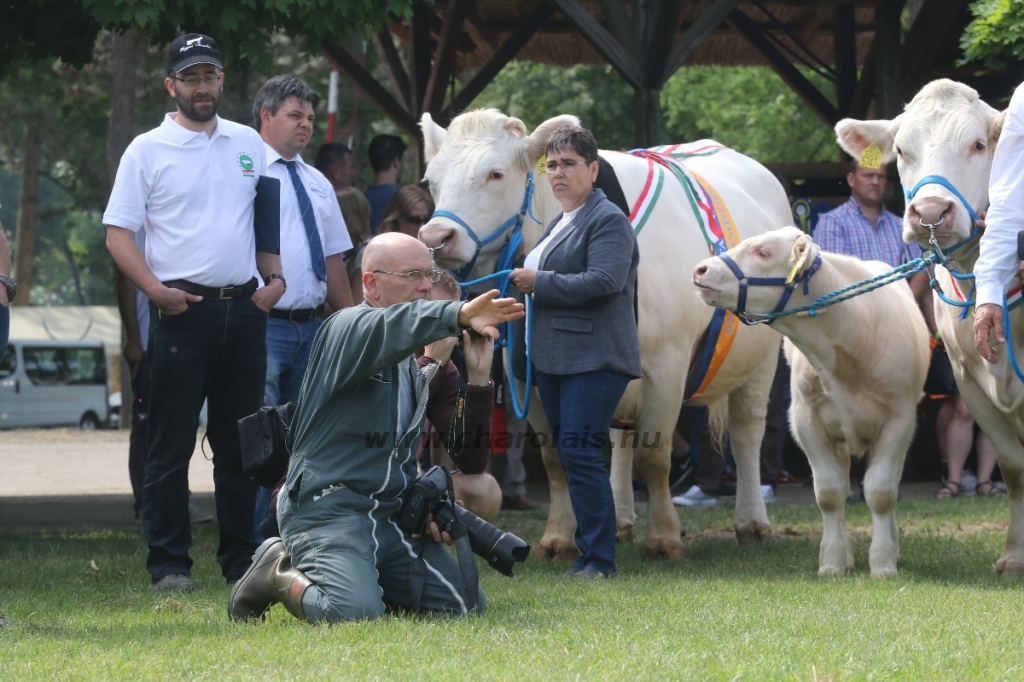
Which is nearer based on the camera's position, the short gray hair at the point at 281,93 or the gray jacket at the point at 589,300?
the gray jacket at the point at 589,300

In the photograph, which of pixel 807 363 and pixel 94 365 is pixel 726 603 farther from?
pixel 94 365

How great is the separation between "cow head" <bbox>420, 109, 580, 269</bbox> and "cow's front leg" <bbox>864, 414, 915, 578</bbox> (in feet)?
7.00

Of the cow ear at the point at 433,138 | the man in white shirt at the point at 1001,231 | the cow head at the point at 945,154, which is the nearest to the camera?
the man in white shirt at the point at 1001,231

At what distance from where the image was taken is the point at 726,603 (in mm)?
5262

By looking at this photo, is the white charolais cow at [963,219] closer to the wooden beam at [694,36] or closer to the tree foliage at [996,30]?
the tree foliage at [996,30]

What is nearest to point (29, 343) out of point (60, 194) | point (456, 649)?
point (456, 649)

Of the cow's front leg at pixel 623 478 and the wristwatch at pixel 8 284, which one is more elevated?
the wristwatch at pixel 8 284

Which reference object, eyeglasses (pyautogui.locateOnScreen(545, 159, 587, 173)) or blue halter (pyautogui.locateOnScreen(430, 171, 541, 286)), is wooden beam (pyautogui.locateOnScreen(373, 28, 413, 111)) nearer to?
blue halter (pyautogui.locateOnScreen(430, 171, 541, 286))

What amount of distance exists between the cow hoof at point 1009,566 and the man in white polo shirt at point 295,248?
347cm

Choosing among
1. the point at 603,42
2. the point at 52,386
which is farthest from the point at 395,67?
the point at 52,386

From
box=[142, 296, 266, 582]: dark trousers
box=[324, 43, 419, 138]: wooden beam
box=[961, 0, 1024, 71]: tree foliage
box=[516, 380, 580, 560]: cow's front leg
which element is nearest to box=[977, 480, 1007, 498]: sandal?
box=[961, 0, 1024, 71]: tree foliage

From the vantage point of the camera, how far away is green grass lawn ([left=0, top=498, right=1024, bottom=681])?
3.96 m

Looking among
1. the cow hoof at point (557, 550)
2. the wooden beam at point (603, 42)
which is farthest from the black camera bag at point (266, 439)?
the wooden beam at point (603, 42)

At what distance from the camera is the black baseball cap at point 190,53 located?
5.87 meters
